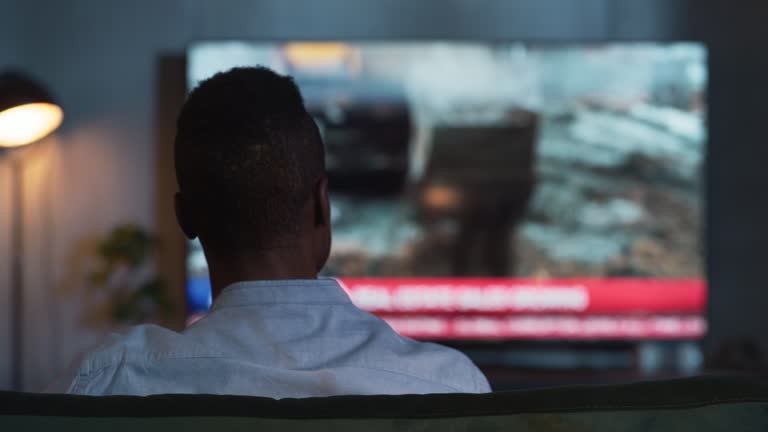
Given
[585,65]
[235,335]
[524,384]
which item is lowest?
[524,384]

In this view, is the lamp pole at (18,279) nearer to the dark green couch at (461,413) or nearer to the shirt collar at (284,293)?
the shirt collar at (284,293)

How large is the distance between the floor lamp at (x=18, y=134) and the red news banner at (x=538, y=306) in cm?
134

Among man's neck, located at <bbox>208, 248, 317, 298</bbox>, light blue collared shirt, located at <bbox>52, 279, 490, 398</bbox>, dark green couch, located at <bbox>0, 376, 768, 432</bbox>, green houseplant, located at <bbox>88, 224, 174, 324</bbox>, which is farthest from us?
green houseplant, located at <bbox>88, 224, 174, 324</bbox>

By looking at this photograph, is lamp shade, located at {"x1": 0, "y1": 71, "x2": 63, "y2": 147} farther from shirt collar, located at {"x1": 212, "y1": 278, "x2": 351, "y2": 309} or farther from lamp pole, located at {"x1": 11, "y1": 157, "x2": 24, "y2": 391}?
shirt collar, located at {"x1": 212, "y1": 278, "x2": 351, "y2": 309}

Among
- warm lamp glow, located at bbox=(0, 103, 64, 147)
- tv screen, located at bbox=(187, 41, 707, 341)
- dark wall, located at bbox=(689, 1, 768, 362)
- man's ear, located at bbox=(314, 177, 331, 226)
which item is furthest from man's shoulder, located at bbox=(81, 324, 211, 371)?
dark wall, located at bbox=(689, 1, 768, 362)

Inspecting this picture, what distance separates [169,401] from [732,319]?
13.0 ft

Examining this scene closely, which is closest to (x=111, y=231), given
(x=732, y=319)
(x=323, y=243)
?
(x=732, y=319)

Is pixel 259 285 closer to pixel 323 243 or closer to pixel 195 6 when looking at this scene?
pixel 323 243

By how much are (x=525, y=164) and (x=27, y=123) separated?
194cm

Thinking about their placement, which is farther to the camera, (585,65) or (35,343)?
(35,343)

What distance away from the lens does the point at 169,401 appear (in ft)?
2.28

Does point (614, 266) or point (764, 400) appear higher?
point (764, 400)

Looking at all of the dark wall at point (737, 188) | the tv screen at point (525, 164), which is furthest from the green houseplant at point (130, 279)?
the dark wall at point (737, 188)

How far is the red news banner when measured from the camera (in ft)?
13.1
